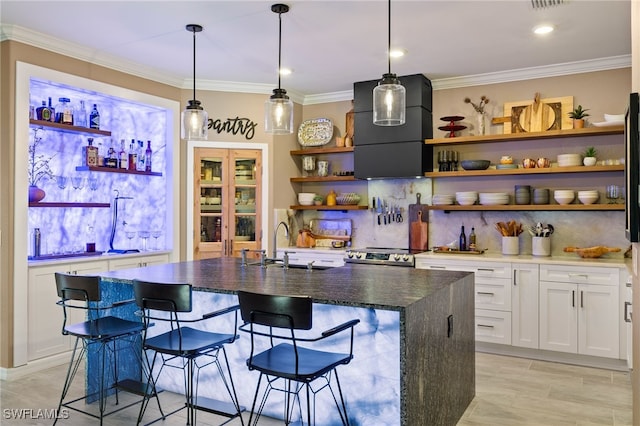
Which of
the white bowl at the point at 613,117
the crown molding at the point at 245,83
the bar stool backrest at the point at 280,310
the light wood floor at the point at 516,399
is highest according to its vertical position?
the crown molding at the point at 245,83

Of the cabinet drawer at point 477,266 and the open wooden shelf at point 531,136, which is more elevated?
the open wooden shelf at point 531,136

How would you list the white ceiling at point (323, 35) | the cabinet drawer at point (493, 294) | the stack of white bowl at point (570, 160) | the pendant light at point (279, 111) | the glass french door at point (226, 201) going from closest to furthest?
the pendant light at point (279, 111)
the white ceiling at point (323, 35)
the cabinet drawer at point (493, 294)
the stack of white bowl at point (570, 160)
the glass french door at point (226, 201)

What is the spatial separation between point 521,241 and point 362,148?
6.38 ft

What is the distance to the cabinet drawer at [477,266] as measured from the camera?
4.70 metres

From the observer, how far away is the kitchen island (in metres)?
2.51

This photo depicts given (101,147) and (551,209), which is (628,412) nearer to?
(551,209)

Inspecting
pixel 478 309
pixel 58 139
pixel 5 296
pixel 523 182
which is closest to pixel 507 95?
pixel 523 182

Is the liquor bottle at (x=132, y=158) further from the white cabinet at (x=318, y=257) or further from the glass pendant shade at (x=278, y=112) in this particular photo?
the glass pendant shade at (x=278, y=112)

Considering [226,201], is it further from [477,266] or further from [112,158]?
[477,266]

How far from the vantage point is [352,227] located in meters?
6.14

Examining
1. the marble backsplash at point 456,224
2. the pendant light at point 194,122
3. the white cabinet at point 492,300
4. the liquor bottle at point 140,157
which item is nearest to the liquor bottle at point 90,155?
the liquor bottle at point 140,157

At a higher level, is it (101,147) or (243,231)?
(101,147)

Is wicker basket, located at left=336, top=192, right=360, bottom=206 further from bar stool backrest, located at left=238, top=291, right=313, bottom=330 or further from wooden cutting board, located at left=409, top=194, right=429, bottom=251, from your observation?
bar stool backrest, located at left=238, top=291, right=313, bottom=330

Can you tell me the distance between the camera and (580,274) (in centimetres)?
438
